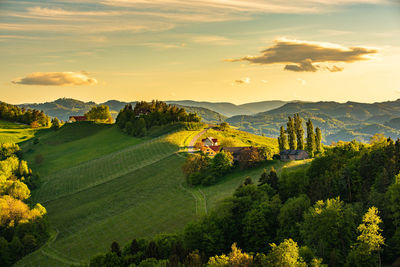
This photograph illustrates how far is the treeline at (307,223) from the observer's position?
41688 millimetres

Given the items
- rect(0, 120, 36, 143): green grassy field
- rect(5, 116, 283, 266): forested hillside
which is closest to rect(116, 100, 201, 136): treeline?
rect(5, 116, 283, 266): forested hillside

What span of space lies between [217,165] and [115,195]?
92.3 feet

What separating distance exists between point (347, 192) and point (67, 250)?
5343cm

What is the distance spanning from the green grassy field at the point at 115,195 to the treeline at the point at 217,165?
256 cm

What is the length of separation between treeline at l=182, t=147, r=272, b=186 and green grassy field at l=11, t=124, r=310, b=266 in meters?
2.56

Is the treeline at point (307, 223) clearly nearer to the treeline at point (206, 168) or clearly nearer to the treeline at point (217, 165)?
the treeline at point (217, 165)

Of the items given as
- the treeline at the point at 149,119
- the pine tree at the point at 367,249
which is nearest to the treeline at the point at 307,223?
the pine tree at the point at 367,249

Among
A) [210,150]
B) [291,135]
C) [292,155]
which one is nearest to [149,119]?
[210,150]

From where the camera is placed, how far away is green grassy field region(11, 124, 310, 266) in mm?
69312

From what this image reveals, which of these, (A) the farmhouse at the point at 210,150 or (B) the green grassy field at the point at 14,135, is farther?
(B) the green grassy field at the point at 14,135

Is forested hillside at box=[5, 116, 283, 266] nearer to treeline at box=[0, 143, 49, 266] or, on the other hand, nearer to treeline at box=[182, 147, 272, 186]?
treeline at box=[182, 147, 272, 186]

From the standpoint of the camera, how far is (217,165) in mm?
93375

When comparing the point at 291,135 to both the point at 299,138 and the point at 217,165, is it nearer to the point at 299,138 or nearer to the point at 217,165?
the point at 299,138

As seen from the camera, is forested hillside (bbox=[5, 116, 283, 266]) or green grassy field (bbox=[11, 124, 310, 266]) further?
forested hillside (bbox=[5, 116, 283, 266])
